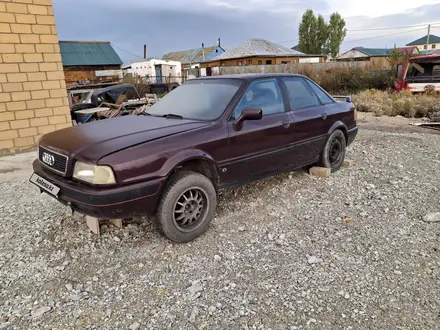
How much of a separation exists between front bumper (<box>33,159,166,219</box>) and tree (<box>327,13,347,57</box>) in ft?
195

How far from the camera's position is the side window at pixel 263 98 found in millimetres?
3738

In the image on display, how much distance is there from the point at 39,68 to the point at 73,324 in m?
5.87

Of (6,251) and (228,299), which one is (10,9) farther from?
(228,299)

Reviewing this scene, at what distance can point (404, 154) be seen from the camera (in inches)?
242

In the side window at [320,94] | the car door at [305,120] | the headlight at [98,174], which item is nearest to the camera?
the headlight at [98,174]

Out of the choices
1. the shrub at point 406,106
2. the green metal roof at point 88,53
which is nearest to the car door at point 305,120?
the shrub at point 406,106

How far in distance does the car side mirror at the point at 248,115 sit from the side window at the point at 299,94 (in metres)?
0.98

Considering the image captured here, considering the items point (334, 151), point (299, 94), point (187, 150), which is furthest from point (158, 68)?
point (187, 150)

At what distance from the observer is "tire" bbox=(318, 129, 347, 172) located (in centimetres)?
490

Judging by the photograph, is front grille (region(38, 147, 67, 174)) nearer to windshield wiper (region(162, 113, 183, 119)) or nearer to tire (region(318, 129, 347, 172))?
windshield wiper (region(162, 113, 183, 119))

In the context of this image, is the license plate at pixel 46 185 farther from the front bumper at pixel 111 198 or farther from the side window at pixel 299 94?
the side window at pixel 299 94

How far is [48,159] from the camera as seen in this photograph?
318 cm

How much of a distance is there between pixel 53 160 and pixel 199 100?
169 cm

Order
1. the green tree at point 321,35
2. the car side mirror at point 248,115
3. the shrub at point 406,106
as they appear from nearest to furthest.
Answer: the car side mirror at point 248,115
the shrub at point 406,106
the green tree at point 321,35
